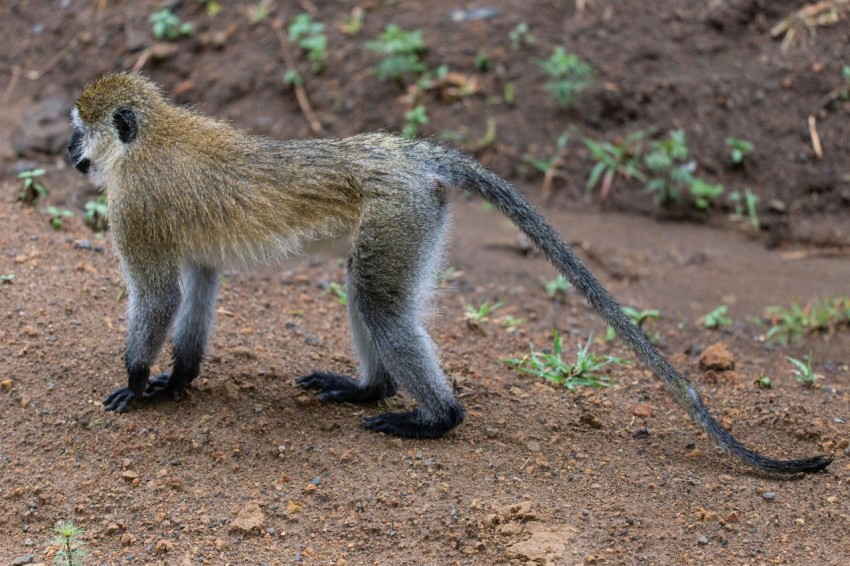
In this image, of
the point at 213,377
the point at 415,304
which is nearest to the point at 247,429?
the point at 213,377

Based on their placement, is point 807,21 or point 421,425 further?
point 807,21

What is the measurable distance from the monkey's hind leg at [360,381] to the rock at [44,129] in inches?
209

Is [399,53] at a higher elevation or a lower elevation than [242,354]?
higher

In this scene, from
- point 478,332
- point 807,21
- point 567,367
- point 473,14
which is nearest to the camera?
point 567,367

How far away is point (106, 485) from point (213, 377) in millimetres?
1303

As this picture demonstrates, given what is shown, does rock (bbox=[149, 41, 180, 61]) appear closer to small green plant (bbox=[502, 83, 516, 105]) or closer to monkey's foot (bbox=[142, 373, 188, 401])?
small green plant (bbox=[502, 83, 516, 105])

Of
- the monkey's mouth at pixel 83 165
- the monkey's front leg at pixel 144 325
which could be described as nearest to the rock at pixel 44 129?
the monkey's mouth at pixel 83 165

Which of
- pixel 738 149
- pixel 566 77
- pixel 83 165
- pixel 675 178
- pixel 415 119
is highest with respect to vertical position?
pixel 83 165

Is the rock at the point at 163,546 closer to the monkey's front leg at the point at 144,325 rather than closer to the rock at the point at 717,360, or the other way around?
the monkey's front leg at the point at 144,325

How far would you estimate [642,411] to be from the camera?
6.29 meters

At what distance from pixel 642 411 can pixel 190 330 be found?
290 cm

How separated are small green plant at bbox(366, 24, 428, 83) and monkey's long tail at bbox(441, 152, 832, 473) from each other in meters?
5.34

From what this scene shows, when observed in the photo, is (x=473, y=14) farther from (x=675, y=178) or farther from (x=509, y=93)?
(x=675, y=178)

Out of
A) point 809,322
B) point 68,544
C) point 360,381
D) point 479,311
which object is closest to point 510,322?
point 479,311
